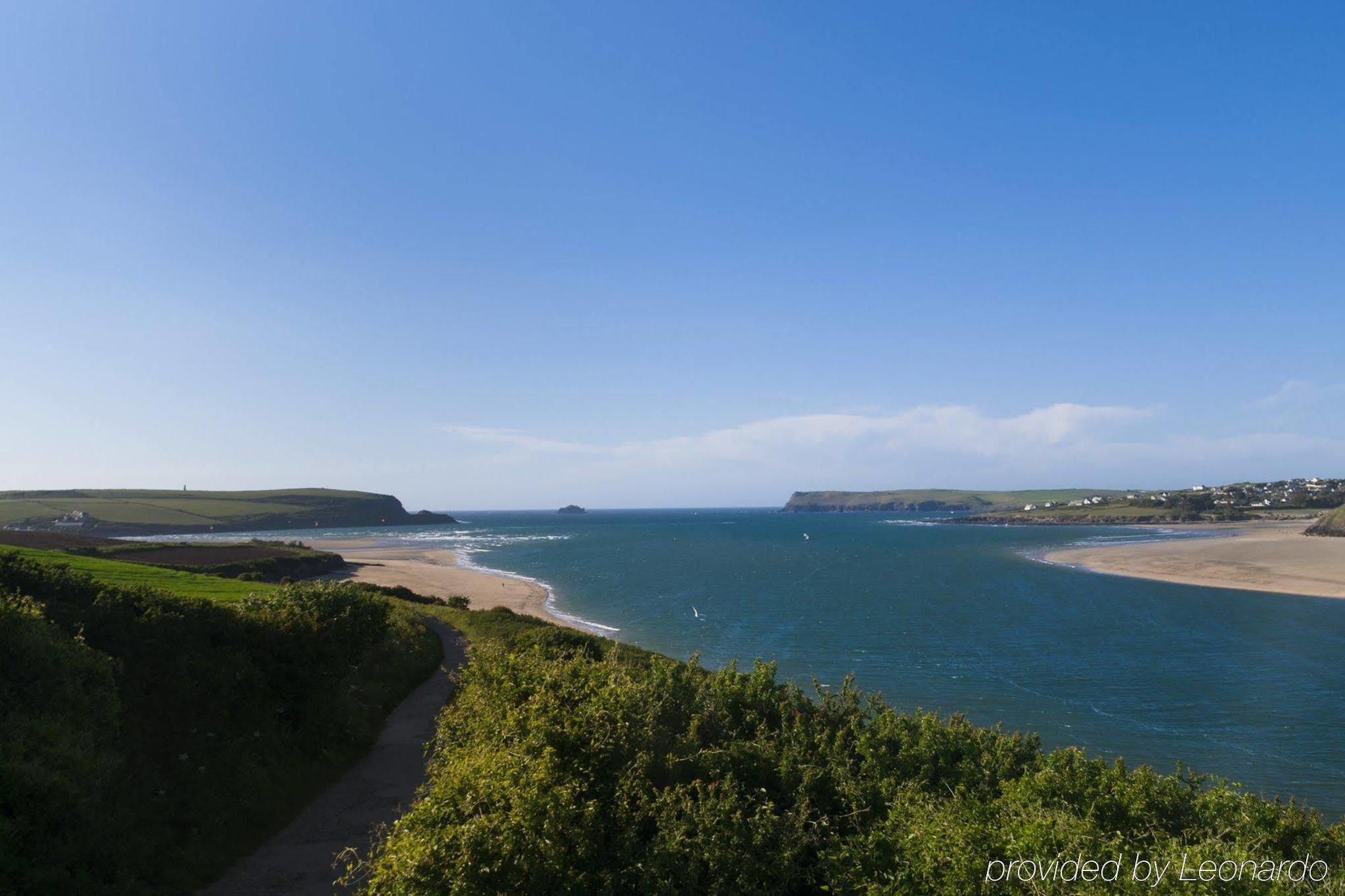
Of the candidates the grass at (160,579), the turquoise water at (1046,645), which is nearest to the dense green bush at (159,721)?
the grass at (160,579)

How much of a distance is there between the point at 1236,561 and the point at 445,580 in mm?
102244

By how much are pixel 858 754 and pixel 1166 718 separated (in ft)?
85.7

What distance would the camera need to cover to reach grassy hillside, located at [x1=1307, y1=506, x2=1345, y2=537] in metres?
118

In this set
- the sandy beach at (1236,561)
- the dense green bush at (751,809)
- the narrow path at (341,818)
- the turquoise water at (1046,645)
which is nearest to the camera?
the dense green bush at (751,809)

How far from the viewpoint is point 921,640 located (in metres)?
45.8

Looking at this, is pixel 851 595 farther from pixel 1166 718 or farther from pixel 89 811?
pixel 89 811

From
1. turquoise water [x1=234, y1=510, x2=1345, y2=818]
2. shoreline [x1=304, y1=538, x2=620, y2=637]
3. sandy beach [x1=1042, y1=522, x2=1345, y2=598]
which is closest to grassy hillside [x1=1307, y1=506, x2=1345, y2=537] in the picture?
sandy beach [x1=1042, y1=522, x2=1345, y2=598]

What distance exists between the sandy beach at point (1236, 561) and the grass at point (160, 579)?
89226 mm

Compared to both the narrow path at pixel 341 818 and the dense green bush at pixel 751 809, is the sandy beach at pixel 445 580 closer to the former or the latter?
the narrow path at pixel 341 818

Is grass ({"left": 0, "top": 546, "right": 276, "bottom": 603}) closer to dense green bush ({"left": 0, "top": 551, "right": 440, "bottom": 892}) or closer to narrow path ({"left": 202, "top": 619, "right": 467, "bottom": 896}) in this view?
dense green bush ({"left": 0, "top": 551, "right": 440, "bottom": 892})

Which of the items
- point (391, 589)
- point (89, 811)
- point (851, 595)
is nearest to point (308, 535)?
point (391, 589)

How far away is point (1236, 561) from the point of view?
8431cm

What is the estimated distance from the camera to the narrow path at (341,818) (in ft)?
42.3

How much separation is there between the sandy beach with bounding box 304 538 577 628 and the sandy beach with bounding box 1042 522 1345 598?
7098 cm
